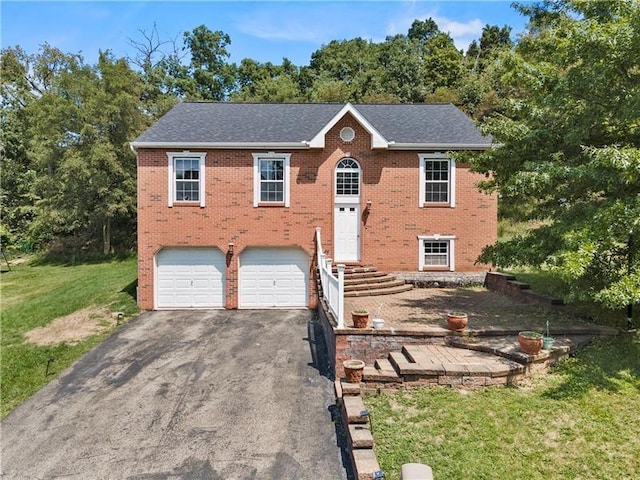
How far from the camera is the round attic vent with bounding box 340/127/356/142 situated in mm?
14742

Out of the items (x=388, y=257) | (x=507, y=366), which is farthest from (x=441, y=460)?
(x=388, y=257)

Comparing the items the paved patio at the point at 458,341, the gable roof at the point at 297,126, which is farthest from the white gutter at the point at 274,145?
the paved patio at the point at 458,341

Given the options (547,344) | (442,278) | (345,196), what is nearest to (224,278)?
(345,196)

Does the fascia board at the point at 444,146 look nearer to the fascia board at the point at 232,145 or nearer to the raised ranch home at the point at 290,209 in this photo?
the raised ranch home at the point at 290,209

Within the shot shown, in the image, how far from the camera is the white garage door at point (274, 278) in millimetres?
14906

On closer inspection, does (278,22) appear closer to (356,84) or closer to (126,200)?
(126,200)

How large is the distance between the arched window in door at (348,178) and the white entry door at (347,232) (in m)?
0.53

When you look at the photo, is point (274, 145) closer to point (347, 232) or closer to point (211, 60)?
point (347, 232)

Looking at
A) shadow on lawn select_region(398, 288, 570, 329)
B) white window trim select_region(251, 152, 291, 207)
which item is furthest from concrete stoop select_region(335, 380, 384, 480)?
white window trim select_region(251, 152, 291, 207)

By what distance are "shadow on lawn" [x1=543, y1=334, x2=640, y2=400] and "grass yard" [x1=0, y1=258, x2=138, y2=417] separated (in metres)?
10.7

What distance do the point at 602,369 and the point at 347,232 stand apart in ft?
30.6

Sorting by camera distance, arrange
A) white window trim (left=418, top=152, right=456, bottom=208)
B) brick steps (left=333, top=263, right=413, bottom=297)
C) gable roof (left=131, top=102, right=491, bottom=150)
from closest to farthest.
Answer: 1. brick steps (left=333, top=263, right=413, bottom=297)
2. gable roof (left=131, top=102, right=491, bottom=150)
3. white window trim (left=418, top=152, right=456, bottom=208)

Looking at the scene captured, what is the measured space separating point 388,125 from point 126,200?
17.6 metres

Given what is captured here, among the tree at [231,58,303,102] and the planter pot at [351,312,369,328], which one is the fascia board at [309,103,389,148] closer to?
the planter pot at [351,312,369,328]
